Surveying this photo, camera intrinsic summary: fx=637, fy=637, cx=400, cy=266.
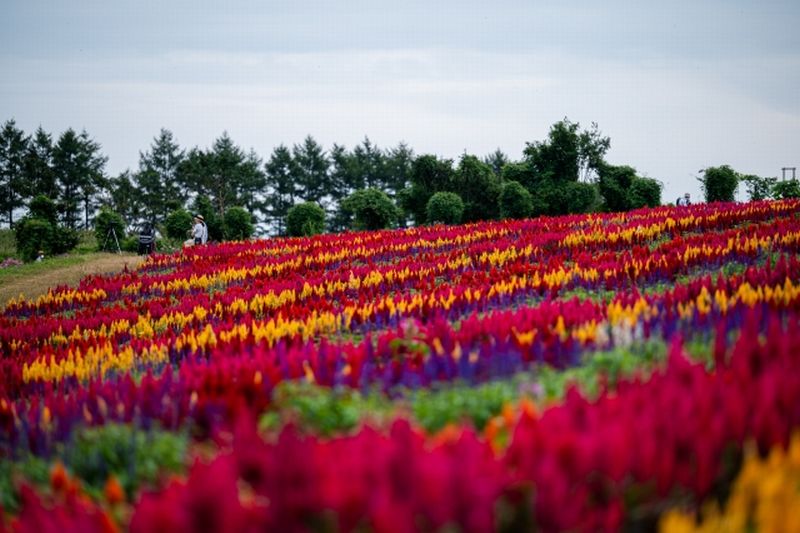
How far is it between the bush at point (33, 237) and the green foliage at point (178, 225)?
551 centimetres

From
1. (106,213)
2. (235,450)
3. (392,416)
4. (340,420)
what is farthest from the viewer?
(106,213)

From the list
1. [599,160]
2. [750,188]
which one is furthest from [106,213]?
[750,188]

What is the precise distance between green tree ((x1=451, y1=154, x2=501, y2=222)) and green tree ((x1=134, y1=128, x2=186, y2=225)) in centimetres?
3379

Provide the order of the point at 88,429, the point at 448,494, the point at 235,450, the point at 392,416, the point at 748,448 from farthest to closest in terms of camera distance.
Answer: the point at 88,429
the point at 392,416
the point at 235,450
the point at 748,448
the point at 448,494

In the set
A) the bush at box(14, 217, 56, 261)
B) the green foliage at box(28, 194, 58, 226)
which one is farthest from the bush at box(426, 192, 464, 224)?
the green foliage at box(28, 194, 58, 226)

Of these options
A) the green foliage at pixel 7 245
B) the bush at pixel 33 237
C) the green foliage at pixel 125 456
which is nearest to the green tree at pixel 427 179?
the bush at pixel 33 237

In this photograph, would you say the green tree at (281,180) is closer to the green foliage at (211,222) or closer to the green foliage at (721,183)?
the green foliage at (211,222)

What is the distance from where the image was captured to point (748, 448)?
91.4 inches

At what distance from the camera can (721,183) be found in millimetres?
32250

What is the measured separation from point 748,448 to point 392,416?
1438 millimetres

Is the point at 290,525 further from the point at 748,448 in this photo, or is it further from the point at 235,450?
the point at 748,448

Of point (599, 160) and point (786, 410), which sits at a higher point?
point (599, 160)

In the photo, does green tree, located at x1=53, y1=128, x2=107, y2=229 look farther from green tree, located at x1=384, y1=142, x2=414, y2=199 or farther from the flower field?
the flower field

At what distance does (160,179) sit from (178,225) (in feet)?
141
